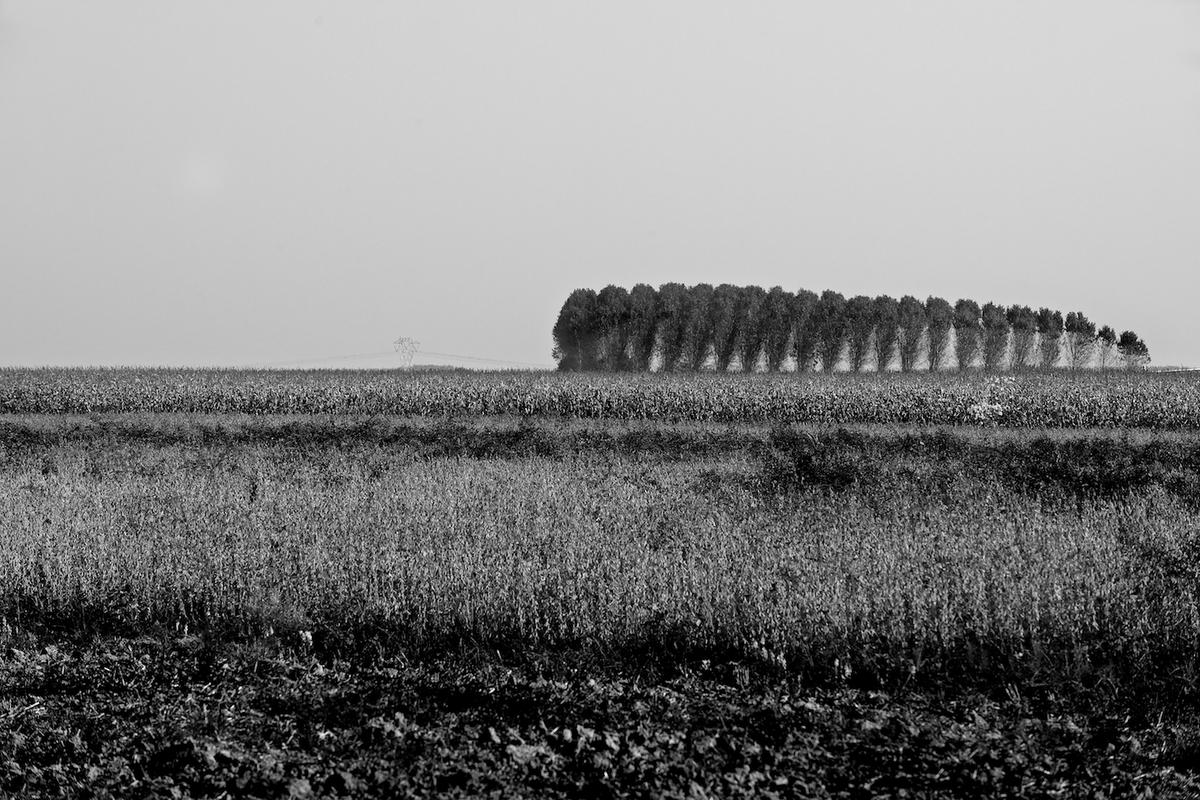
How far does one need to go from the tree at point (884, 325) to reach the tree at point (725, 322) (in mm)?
8882

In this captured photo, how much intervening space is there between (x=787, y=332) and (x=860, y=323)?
4.64 metres

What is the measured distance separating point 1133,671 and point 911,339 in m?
63.0

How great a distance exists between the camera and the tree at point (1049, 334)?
229ft

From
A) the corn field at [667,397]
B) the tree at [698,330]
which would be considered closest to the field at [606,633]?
the corn field at [667,397]

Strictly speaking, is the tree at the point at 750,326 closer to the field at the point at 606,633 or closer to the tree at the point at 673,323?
the tree at the point at 673,323

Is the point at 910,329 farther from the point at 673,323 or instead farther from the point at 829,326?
the point at 673,323

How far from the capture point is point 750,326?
67.7m

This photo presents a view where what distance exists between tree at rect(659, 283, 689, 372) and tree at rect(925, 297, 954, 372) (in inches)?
622

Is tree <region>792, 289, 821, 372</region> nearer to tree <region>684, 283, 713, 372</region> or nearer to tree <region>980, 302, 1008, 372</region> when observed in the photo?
tree <region>684, 283, 713, 372</region>

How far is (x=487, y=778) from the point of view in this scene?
5.71 metres

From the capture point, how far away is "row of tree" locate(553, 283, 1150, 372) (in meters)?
67.6

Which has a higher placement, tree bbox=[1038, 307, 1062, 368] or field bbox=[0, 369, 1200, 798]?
tree bbox=[1038, 307, 1062, 368]

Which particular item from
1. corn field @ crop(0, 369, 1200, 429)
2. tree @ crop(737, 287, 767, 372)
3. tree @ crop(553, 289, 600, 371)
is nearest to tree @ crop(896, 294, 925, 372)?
tree @ crop(737, 287, 767, 372)

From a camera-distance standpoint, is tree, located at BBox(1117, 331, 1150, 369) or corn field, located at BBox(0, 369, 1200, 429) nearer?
corn field, located at BBox(0, 369, 1200, 429)
